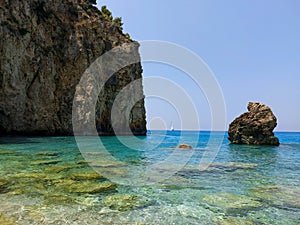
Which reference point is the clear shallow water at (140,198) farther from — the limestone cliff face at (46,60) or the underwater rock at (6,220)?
the limestone cliff face at (46,60)

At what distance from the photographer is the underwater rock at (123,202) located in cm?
612

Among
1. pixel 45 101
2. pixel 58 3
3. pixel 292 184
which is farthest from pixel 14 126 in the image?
pixel 292 184

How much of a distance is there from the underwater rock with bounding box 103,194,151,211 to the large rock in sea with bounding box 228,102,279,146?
30975 mm

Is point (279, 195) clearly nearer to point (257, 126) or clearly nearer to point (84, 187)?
point (84, 187)

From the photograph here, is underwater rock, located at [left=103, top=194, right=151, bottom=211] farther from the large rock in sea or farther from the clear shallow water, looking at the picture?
the large rock in sea

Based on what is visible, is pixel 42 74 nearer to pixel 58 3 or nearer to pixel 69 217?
pixel 58 3

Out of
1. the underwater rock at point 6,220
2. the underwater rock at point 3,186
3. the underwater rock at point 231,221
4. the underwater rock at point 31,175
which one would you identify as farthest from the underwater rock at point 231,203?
the underwater rock at point 31,175

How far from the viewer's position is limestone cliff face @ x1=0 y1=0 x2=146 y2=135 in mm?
32188

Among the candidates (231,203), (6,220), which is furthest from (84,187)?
(231,203)

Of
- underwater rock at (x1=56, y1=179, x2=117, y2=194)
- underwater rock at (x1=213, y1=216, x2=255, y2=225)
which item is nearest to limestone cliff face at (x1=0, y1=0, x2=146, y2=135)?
underwater rock at (x1=56, y1=179, x2=117, y2=194)

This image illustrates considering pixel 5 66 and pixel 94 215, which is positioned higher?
pixel 5 66

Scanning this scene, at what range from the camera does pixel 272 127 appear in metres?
33.2

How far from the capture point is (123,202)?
256 inches

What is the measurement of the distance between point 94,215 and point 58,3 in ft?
140
